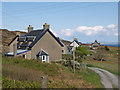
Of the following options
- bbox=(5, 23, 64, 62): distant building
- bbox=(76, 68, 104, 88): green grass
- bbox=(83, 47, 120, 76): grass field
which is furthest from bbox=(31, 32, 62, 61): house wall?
bbox=(76, 68, 104, 88): green grass

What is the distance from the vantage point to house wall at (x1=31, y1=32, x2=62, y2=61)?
28127 millimetres

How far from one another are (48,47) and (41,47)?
1157 millimetres

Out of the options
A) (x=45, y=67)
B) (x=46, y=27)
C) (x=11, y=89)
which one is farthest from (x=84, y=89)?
(x=46, y=27)

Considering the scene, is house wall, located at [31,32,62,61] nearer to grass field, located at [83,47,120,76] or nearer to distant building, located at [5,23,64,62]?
distant building, located at [5,23,64,62]

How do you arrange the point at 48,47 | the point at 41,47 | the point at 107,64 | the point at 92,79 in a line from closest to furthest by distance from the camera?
1. the point at 92,79
2. the point at 41,47
3. the point at 48,47
4. the point at 107,64

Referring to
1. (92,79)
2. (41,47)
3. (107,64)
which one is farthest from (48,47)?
(107,64)

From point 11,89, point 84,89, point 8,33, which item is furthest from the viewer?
point 8,33

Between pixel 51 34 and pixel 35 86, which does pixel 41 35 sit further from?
pixel 35 86

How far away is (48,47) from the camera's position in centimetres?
2930

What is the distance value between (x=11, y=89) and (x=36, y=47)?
19.7 meters

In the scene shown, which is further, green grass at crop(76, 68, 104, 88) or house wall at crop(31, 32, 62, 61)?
house wall at crop(31, 32, 62, 61)

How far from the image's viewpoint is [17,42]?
32.5 m

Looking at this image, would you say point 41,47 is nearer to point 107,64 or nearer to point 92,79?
point 92,79

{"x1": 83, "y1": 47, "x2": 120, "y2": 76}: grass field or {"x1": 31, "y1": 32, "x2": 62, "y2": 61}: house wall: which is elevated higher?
{"x1": 31, "y1": 32, "x2": 62, "y2": 61}: house wall
